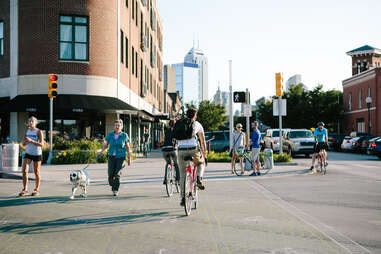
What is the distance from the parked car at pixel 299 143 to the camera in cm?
2467

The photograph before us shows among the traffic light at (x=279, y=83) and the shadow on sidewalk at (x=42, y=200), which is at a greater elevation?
the traffic light at (x=279, y=83)

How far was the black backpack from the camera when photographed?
7.23 meters

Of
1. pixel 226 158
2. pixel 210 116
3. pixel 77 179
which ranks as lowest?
pixel 226 158

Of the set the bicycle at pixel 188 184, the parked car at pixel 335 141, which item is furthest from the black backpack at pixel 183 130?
the parked car at pixel 335 141

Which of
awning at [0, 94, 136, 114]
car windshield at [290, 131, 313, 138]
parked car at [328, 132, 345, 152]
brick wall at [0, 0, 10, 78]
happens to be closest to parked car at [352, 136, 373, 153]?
parked car at [328, 132, 345, 152]

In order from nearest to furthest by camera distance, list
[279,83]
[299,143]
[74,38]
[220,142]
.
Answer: [279,83], [74,38], [299,143], [220,142]

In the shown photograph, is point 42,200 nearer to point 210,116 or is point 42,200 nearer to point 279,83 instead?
point 279,83

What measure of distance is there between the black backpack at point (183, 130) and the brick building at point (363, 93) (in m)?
38.3

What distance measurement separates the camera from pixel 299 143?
81.0 ft

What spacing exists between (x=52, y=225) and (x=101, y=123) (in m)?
16.9

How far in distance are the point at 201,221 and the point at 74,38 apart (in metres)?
17.4

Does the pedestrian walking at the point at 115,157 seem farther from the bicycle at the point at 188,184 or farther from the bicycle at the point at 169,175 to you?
the bicycle at the point at 188,184

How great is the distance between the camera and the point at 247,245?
16.9 ft

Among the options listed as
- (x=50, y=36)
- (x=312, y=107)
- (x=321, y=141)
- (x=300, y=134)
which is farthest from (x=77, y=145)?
(x=312, y=107)
